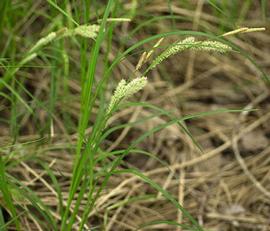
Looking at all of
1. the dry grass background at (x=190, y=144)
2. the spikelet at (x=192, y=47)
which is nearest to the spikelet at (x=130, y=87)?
the spikelet at (x=192, y=47)

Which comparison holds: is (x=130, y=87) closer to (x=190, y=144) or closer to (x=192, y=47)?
(x=192, y=47)

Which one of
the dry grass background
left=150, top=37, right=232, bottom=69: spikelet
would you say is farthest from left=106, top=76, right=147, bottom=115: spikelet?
the dry grass background

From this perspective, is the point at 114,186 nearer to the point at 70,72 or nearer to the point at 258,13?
the point at 70,72

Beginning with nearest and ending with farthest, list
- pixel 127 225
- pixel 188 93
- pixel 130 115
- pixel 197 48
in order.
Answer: pixel 197 48 < pixel 127 225 < pixel 130 115 < pixel 188 93

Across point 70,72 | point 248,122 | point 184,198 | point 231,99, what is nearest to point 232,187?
point 184,198

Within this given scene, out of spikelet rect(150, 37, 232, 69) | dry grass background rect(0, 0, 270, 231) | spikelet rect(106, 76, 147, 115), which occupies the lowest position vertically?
dry grass background rect(0, 0, 270, 231)

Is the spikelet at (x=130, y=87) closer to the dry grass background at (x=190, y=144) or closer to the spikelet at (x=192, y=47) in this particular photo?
the spikelet at (x=192, y=47)

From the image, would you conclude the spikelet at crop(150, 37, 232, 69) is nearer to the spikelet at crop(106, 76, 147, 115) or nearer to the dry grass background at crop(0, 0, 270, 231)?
the spikelet at crop(106, 76, 147, 115)

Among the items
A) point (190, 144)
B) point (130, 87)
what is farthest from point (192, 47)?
point (190, 144)
